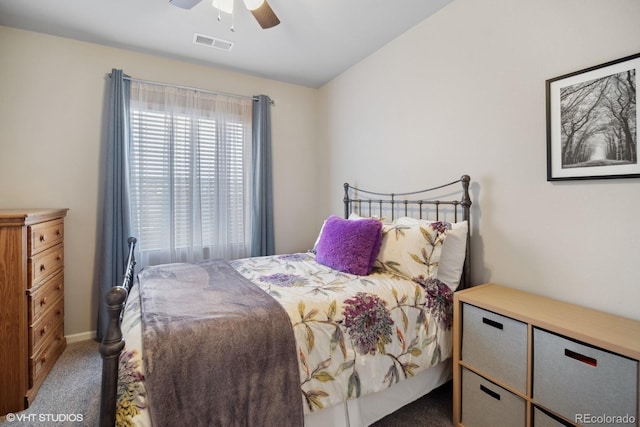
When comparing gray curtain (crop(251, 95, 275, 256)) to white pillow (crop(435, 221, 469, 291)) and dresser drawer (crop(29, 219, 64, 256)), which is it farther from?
white pillow (crop(435, 221, 469, 291))

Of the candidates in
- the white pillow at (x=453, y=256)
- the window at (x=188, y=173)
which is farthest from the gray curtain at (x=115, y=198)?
the white pillow at (x=453, y=256)

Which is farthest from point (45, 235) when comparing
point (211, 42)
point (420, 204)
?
point (420, 204)

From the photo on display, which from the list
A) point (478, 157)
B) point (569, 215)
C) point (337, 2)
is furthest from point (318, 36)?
point (569, 215)

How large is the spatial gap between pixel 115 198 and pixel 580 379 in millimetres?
3221

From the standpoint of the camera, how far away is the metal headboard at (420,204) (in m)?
1.97

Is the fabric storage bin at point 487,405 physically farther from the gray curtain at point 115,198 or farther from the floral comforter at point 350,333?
the gray curtain at point 115,198

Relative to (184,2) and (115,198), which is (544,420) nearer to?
(184,2)

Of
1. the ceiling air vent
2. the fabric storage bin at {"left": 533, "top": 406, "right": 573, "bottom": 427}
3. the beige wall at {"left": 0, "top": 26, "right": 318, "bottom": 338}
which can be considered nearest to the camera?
the fabric storage bin at {"left": 533, "top": 406, "right": 573, "bottom": 427}

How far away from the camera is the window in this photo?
2.76 m

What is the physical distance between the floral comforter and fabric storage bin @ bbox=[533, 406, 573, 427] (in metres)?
0.47

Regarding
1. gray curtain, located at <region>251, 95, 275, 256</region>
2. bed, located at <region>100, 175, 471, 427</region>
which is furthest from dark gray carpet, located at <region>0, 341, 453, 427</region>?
gray curtain, located at <region>251, 95, 275, 256</region>

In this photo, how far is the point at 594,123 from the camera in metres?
1.43

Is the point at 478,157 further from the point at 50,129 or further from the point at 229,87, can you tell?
the point at 50,129

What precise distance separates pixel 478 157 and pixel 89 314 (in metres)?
3.40
